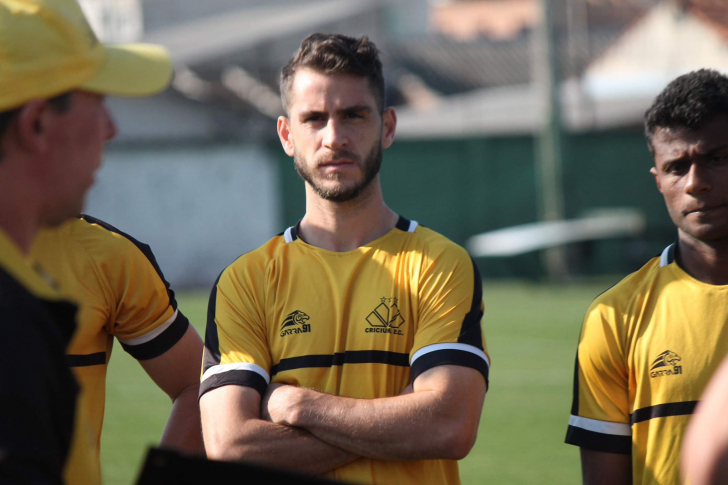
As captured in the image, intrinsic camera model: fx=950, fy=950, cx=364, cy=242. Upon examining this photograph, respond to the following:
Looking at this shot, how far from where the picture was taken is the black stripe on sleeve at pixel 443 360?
3.28 meters

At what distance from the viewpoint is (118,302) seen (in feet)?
11.4

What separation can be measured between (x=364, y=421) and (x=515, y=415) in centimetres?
654

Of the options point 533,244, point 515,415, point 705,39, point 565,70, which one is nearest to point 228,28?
point 565,70

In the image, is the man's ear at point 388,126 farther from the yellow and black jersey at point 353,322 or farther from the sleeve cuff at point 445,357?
the sleeve cuff at point 445,357

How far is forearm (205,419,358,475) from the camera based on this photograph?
10.4ft

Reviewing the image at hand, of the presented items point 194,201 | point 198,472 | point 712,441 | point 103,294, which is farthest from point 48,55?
point 194,201

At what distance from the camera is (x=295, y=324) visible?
341 centimetres

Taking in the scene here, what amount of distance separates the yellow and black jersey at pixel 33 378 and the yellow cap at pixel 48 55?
1.01 ft

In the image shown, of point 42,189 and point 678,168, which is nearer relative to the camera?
point 42,189

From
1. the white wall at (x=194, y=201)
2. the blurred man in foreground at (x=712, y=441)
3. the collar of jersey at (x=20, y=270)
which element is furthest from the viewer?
the white wall at (x=194, y=201)

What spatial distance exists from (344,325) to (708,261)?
50.7 inches

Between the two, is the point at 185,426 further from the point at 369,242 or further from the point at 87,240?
the point at 369,242

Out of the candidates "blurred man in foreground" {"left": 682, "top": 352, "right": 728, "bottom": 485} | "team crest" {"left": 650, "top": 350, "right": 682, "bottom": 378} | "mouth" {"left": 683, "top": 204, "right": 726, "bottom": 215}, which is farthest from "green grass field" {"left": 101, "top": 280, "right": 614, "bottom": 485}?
"blurred man in foreground" {"left": 682, "top": 352, "right": 728, "bottom": 485}

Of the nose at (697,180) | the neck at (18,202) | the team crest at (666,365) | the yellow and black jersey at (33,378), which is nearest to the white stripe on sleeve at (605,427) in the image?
the team crest at (666,365)
